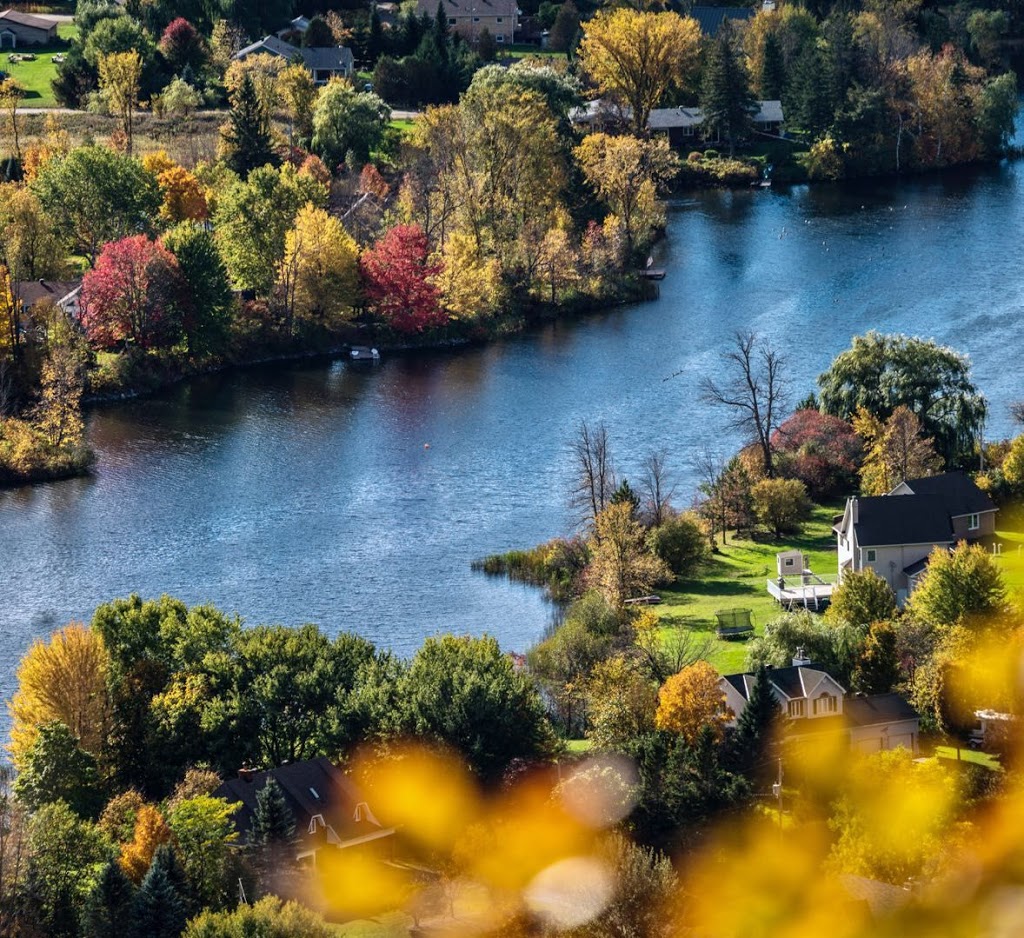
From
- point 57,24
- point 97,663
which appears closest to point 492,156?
point 57,24

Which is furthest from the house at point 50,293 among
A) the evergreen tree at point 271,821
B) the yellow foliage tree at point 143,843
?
the yellow foliage tree at point 143,843

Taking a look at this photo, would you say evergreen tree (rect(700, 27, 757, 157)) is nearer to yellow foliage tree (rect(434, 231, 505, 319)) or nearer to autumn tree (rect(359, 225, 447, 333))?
yellow foliage tree (rect(434, 231, 505, 319))

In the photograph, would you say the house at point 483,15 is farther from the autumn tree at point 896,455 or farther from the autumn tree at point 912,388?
the autumn tree at point 896,455

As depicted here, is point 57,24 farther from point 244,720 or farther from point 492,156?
point 244,720

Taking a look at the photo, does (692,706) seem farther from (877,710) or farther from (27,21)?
(27,21)

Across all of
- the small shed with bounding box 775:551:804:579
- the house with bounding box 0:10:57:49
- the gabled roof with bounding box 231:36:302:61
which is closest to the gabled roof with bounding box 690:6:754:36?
the gabled roof with bounding box 231:36:302:61
